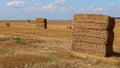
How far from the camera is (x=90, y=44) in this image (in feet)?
56.7

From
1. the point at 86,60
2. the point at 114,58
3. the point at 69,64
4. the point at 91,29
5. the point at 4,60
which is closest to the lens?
the point at 4,60

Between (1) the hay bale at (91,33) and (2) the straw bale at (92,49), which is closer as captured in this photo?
(2) the straw bale at (92,49)

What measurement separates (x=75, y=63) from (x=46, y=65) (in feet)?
6.39

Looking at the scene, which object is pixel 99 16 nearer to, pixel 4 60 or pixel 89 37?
pixel 89 37

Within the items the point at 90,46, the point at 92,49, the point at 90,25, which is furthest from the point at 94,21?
the point at 92,49

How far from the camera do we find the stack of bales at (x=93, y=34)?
16.8 metres

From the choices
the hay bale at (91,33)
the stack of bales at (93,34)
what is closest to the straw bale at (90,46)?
the stack of bales at (93,34)

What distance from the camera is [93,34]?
17.3m

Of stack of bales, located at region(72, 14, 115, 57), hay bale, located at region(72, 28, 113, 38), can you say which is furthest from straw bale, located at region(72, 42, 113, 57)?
hay bale, located at region(72, 28, 113, 38)

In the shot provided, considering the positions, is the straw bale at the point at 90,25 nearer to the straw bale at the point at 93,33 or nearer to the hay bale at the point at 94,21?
the hay bale at the point at 94,21

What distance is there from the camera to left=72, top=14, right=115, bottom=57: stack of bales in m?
16.8

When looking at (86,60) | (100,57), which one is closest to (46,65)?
(86,60)

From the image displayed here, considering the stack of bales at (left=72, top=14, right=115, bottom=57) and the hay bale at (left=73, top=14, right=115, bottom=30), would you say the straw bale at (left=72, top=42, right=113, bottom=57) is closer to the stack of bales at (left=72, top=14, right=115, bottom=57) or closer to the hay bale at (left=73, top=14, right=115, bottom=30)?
the stack of bales at (left=72, top=14, right=115, bottom=57)

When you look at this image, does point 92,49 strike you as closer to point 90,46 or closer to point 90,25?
point 90,46
